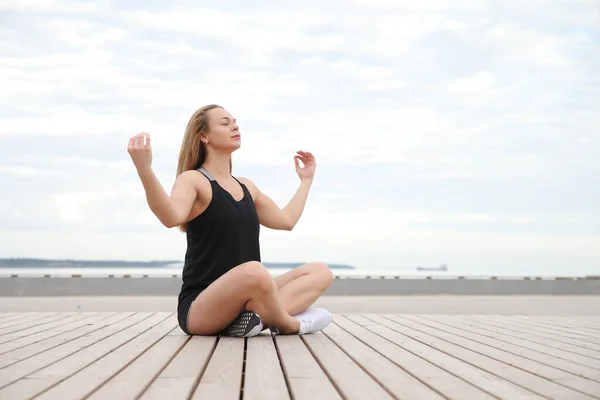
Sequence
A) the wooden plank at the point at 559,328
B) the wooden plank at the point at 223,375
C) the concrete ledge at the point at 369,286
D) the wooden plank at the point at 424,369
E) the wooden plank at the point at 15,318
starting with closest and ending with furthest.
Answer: the wooden plank at the point at 223,375 < the wooden plank at the point at 424,369 < the wooden plank at the point at 559,328 < the wooden plank at the point at 15,318 < the concrete ledge at the point at 369,286

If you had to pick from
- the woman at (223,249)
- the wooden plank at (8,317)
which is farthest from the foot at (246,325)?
the wooden plank at (8,317)

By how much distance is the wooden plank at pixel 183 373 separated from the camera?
1.97 m

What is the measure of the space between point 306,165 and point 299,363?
1.69 metres

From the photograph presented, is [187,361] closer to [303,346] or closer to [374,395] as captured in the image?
[303,346]

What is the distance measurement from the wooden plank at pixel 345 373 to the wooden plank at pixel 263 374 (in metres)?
0.17

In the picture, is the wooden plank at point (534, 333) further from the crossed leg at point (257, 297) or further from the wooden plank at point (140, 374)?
the wooden plank at point (140, 374)

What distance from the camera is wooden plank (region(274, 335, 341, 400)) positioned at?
198 cm

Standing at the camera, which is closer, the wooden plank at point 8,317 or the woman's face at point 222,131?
the woman's face at point 222,131

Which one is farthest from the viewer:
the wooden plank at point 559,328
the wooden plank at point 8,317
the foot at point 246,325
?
the wooden plank at point 8,317

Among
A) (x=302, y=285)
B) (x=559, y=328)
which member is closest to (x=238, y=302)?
(x=302, y=285)

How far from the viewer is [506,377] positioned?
2385mm

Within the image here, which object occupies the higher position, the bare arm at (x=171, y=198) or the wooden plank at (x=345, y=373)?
the bare arm at (x=171, y=198)

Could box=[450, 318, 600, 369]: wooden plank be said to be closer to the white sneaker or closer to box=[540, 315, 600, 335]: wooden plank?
box=[540, 315, 600, 335]: wooden plank

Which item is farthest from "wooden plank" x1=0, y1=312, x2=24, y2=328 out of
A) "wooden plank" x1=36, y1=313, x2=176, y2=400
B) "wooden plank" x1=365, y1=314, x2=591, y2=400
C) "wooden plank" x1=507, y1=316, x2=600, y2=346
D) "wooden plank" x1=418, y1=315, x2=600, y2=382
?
"wooden plank" x1=507, y1=316, x2=600, y2=346
